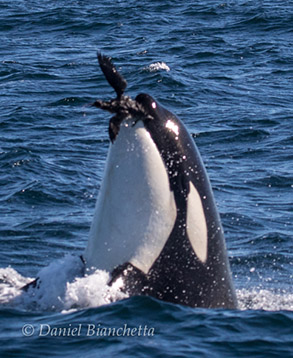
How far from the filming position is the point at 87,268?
979 cm

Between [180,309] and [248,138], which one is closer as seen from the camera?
[180,309]

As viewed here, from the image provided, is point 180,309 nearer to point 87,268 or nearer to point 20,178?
point 87,268

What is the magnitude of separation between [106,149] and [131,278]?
11635 millimetres

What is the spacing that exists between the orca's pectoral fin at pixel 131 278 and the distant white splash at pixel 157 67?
2066cm

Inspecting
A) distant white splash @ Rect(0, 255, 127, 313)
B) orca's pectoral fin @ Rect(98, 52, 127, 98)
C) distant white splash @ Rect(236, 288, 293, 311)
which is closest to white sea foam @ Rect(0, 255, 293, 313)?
distant white splash @ Rect(0, 255, 127, 313)

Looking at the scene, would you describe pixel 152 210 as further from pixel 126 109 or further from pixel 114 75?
pixel 114 75

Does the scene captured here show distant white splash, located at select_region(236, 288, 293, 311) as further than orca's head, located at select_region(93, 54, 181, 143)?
Yes

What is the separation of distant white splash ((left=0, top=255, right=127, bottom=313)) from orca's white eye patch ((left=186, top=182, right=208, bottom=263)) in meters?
0.94

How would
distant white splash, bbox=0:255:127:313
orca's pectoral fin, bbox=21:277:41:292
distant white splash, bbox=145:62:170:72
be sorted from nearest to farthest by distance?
1. distant white splash, bbox=0:255:127:313
2. orca's pectoral fin, bbox=21:277:41:292
3. distant white splash, bbox=145:62:170:72

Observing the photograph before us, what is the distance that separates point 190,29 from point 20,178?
1948 cm

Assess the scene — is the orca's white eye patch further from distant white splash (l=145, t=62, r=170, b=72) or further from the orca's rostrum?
distant white splash (l=145, t=62, r=170, b=72)

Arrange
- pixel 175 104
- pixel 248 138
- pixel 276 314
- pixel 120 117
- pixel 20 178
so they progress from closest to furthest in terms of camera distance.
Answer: pixel 120 117 → pixel 276 314 → pixel 20 178 → pixel 248 138 → pixel 175 104

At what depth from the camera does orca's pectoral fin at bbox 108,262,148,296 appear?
9.51 meters

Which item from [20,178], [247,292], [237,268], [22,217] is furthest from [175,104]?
[247,292]
